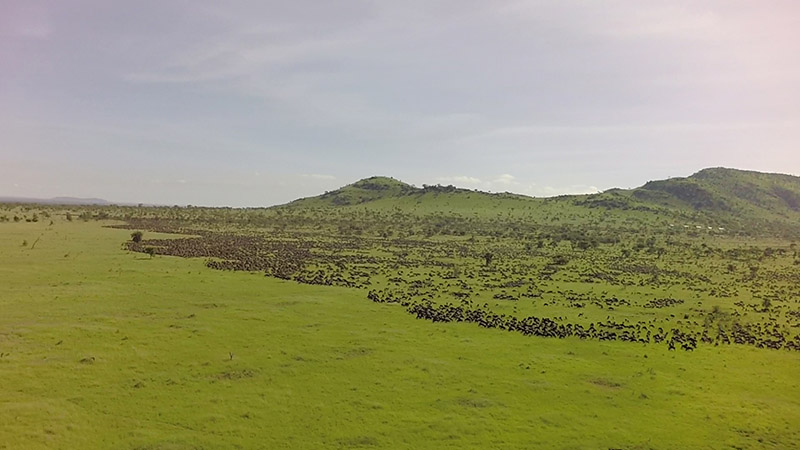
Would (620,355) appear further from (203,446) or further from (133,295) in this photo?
(133,295)

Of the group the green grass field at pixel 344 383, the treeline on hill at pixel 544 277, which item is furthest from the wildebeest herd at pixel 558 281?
the green grass field at pixel 344 383

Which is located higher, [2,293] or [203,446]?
[2,293]

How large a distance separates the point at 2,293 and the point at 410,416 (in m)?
30.6

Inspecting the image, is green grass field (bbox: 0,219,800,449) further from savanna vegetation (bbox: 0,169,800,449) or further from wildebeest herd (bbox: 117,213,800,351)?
wildebeest herd (bbox: 117,213,800,351)

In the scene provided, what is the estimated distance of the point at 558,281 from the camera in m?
46.5

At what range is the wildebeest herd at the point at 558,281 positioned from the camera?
3077cm

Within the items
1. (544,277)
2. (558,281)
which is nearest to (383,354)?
(558,281)

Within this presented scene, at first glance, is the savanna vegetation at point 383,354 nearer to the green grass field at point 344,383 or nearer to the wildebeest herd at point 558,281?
the green grass field at point 344,383

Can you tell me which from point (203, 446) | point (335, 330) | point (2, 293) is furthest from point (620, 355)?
point (2, 293)

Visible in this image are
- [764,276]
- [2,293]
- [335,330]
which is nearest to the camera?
[335,330]

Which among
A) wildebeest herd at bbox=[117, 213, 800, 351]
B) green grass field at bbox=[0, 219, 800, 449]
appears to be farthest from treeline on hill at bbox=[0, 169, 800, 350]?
green grass field at bbox=[0, 219, 800, 449]

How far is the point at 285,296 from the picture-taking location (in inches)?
1428

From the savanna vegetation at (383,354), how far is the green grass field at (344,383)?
0.10 m

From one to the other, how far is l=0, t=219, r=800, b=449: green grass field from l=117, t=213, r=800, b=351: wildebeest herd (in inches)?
132
